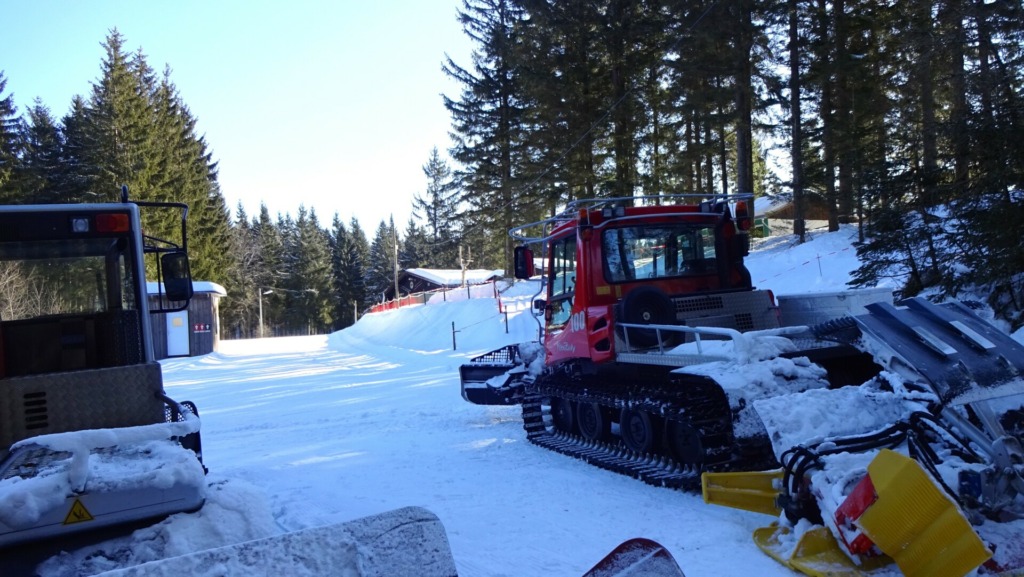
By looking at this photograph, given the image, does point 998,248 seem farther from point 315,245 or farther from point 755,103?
point 315,245

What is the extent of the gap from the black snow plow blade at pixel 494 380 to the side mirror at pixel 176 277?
493 cm

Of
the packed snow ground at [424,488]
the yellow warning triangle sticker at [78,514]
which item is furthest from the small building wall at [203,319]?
the yellow warning triangle sticker at [78,514]

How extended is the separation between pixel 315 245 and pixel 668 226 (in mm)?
73183

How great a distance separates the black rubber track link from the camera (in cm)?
543

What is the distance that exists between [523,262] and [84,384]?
16.6 feet

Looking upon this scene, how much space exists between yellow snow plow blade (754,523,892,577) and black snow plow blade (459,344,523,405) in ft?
16.8

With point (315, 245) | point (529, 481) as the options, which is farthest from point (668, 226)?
point (315, 245)

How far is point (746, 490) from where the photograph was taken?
15.1 feet

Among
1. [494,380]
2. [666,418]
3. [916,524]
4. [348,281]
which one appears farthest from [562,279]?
[348,281]

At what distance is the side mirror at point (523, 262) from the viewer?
8266 millimetres

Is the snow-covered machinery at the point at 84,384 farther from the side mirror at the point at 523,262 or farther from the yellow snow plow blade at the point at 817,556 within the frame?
the side mirror at the point at 523,262

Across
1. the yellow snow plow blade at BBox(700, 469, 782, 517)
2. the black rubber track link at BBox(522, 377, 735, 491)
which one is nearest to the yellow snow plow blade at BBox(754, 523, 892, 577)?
the yellow snow plow blade at BBox(700, 469, 782, 517)

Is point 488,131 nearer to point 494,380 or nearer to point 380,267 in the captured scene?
point 494,380

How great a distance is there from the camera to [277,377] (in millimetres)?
19250
